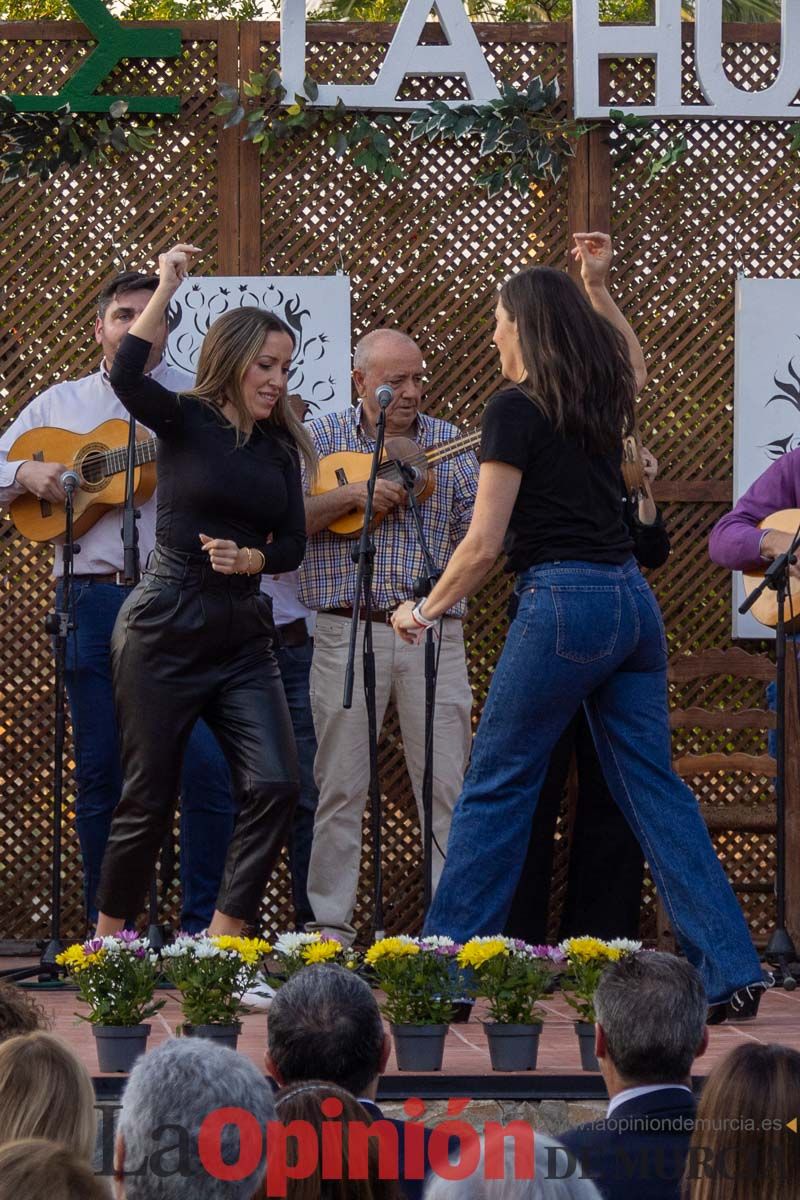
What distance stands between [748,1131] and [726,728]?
5046mm

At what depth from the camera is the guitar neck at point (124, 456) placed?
6.31m

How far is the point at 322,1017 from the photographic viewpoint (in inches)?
115

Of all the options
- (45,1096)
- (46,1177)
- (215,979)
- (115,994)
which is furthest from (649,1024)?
(115,994)

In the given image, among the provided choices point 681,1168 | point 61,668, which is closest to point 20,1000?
point 681,1168

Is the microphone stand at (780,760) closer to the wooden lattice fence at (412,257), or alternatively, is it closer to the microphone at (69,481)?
the wooden lattice fence at (412,257)

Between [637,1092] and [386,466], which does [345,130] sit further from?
[637,1092]

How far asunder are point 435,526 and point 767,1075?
4.68 m

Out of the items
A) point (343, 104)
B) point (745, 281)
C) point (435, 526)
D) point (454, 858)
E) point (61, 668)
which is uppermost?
point (343, 104)

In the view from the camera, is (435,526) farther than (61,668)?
Yes

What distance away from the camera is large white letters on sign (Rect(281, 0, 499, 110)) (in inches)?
288

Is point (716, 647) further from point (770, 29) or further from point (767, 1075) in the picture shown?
point (767, 1075)

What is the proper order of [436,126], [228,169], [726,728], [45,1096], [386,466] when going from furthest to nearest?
[228,169]
[436,126]
[726,728]
[386,466]
[45,1096]

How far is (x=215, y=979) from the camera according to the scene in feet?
13.8

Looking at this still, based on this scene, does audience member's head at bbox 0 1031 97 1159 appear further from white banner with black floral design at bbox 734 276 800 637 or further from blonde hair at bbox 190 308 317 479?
white banner with black floral design at bbox 734 276 800 637
